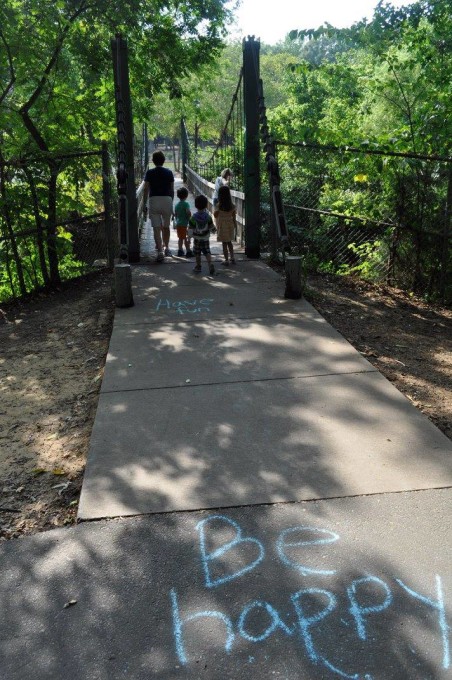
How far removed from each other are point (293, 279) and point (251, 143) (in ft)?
9.93

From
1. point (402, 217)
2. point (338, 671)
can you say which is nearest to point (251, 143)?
point (402, 217)

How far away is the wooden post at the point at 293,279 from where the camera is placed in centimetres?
666

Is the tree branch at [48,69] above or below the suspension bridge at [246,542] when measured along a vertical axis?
above

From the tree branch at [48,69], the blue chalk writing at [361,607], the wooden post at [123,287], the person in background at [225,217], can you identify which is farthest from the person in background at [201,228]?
the blue chalk writing at [361,607]

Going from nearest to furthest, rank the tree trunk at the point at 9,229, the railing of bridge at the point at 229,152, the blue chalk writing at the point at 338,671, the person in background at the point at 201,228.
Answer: the blue chalk writing at the point at 338,671 < the tree trunk at the point at 9,229 < the person in background at the point at 201,228 < the railing of bridge at the point at 229,152

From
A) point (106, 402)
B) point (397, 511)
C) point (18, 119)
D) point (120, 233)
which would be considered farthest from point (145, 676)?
point (18, 119)

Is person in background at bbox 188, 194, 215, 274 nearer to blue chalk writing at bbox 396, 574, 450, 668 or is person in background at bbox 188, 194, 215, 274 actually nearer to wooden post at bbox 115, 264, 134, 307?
wooden post at bbox 115, 264, 134, 307

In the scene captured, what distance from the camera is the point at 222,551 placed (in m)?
2.64

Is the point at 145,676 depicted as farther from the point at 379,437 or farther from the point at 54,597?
the point at 379,437

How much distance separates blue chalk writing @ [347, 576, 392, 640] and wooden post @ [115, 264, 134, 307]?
187 inches

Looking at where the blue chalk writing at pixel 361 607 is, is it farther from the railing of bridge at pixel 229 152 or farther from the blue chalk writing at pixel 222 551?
the railing of bridge at pixel 229 152

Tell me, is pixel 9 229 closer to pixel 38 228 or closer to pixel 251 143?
pixel 38 228

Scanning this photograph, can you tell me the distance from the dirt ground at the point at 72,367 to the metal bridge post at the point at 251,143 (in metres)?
1.77

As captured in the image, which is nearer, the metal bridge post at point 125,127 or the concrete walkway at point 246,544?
the concrete walkway at point 246,544
